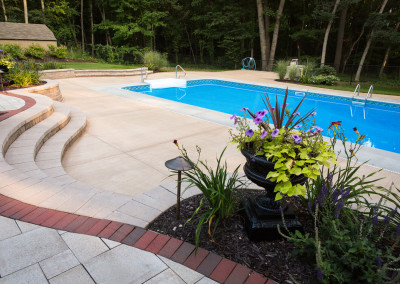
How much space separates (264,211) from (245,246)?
297 millimetres

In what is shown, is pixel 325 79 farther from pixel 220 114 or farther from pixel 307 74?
pixel 220 114

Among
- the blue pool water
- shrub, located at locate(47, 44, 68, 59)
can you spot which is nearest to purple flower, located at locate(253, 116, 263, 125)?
the blue pool water

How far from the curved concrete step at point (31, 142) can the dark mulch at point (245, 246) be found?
1860mm

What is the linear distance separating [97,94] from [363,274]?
27.4 ft

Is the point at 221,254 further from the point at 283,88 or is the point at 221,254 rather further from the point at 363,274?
the point at 283,88

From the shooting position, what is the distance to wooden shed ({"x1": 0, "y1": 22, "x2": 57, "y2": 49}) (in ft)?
53.2

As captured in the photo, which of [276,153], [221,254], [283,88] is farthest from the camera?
[283,88]

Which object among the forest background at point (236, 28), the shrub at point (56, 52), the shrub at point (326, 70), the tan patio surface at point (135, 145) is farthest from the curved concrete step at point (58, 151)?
the forest background at point (236, 28)

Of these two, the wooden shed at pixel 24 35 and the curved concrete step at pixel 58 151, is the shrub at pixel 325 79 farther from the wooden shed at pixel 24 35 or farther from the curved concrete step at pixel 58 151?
the wooden shed at pixel 24 35

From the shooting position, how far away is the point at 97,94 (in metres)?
8.33

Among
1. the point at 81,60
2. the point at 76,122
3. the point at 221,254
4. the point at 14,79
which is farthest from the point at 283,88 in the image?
the point at 81,60

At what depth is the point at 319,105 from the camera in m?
9.40

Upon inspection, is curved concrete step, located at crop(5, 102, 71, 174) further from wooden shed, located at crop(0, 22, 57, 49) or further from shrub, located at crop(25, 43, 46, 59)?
wooden shed, located at crop(0, 22, 57, 49)

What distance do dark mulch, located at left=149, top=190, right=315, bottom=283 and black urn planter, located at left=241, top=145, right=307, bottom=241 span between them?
8 centimetres
